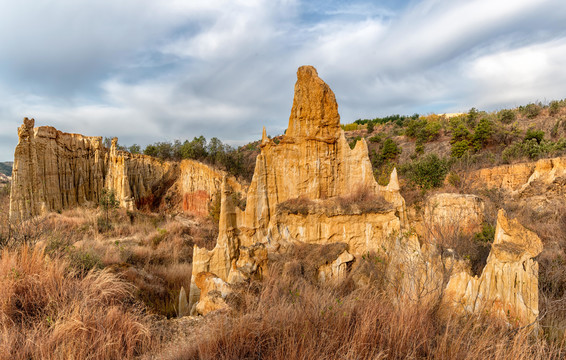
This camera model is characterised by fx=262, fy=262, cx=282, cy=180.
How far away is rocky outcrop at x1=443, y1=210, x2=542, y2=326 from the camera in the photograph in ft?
11.6

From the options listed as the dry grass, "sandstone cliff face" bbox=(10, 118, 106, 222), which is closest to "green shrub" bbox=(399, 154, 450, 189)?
the dry grass

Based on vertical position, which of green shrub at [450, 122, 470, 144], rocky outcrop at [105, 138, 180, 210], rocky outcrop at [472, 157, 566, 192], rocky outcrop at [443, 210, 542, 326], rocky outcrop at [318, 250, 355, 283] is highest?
green shrub at [450, 122, 470, 144]

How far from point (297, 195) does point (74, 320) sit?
7.75m

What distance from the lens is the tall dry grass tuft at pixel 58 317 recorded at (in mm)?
2373

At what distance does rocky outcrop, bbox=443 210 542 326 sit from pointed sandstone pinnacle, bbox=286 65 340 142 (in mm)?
6356

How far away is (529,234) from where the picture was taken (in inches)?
159

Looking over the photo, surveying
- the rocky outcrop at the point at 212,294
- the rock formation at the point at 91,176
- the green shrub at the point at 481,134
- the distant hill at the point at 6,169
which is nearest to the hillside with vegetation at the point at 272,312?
the rocky outcrop at the point at 212,294

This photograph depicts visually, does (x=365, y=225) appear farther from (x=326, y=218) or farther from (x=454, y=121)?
(x=454, y=121)

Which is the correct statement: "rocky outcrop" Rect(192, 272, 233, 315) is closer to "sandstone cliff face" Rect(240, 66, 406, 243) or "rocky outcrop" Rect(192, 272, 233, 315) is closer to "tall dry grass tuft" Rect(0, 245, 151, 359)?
"tall dry grass tuft" Rect(0, 245, 151, 359)

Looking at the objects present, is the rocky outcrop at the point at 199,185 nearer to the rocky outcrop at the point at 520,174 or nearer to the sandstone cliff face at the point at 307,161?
the sandstone cliff face at the point at 307,161

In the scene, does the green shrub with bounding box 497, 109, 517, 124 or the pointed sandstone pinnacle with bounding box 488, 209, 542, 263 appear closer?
the pointed sandstone pinnacle with bounding box 488, 209, 542, 263

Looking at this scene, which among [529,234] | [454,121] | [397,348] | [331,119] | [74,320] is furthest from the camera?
[454,121]

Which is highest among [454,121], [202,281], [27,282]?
[454,121]

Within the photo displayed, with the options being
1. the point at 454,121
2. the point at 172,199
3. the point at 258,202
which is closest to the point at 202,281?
the point at 258,202
